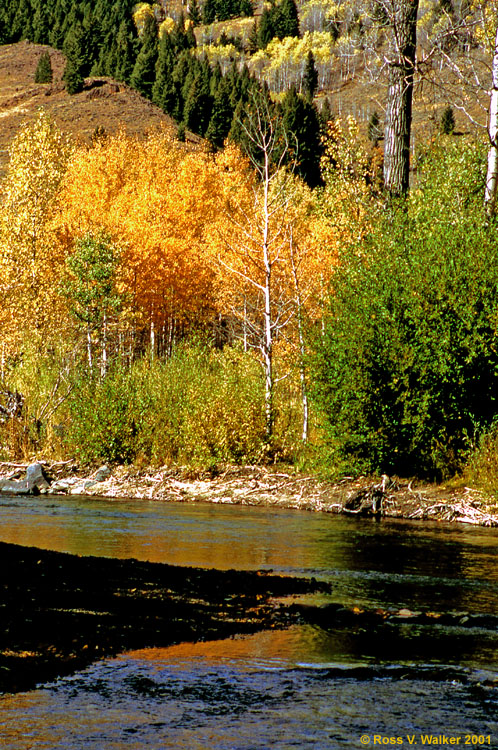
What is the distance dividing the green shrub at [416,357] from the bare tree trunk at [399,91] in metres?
3.17

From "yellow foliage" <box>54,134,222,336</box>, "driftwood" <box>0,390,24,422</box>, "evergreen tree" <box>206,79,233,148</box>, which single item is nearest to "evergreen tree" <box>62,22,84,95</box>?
"evergreen tree" <box>206,79,233,148</box>

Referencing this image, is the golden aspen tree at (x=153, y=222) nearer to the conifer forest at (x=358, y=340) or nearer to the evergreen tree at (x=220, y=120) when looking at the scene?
the conifer forest at (x=358, y=340)

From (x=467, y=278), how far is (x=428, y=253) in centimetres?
99

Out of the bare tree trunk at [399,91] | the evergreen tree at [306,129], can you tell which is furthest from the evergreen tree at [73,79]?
the bare tree trunk at [399,91]

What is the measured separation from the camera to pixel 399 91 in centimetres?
2095

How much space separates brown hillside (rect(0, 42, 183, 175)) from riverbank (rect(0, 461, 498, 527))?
7315cm

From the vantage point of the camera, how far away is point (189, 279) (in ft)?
173

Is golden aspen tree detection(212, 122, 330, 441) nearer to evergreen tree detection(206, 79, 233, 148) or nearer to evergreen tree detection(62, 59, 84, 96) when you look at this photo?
evergreen tree detection(206, 79, 233, 148)

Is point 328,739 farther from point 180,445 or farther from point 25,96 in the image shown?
point 25,96

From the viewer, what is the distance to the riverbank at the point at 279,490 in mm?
17047

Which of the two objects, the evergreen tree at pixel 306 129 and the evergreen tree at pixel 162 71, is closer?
the evergreen tree at pixel 306 129

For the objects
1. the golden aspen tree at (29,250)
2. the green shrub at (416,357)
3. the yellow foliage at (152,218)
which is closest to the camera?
the green shrub at (416,357)

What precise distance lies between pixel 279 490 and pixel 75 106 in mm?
100564

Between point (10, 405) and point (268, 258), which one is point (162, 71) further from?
point (10, 405)
